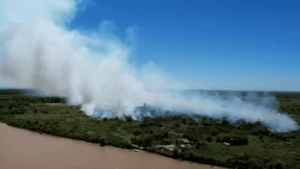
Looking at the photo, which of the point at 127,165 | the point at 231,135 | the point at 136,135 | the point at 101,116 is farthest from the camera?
the point at 101,116

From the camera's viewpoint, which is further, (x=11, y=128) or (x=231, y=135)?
(x=11, y=128)

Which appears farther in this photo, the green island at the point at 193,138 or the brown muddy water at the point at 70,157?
the green island at the point at 193,138

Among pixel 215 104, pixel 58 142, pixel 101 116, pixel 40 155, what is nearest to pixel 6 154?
pixel 40 155

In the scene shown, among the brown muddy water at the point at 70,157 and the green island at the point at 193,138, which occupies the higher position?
the green island at the point at 193,138

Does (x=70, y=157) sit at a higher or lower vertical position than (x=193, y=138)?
lower

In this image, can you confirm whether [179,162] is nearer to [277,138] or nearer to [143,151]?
[143,151]
